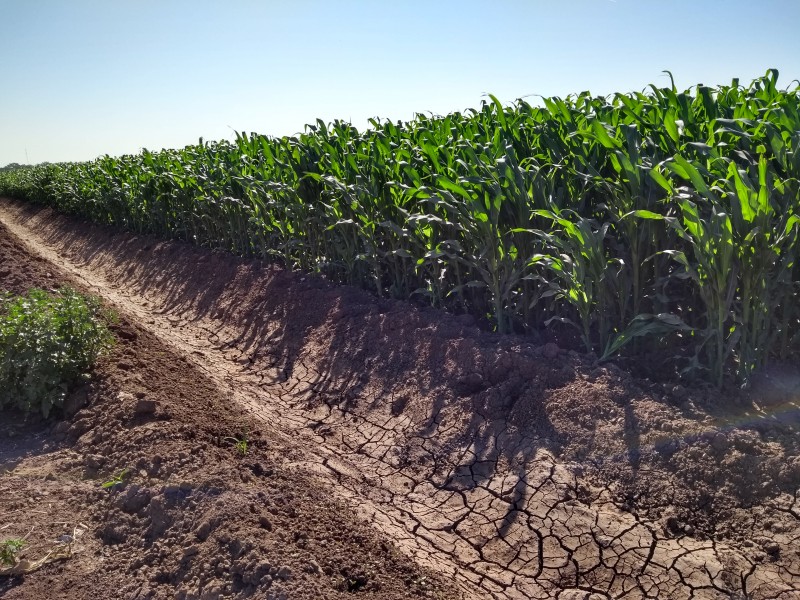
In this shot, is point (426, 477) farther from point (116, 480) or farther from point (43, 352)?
point (43, 352)

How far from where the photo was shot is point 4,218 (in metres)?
19.5

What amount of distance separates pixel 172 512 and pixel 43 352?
5.65 feet

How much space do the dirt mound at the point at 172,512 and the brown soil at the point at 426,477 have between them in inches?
0.5

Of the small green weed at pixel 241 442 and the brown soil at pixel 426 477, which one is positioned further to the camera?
the small green weed at pixel 241 442

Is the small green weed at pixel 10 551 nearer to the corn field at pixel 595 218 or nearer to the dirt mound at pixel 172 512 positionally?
the dirt mound at pixel 172 512

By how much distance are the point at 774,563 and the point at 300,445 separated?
2.42 meters

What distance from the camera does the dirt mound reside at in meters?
2.76

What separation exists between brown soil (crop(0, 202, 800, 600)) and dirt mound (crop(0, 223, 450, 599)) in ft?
0.04

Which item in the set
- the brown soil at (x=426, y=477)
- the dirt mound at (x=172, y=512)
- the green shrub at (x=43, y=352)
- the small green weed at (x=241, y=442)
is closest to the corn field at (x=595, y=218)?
the brown soil at (x=426, y=477)

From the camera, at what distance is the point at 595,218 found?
4508mm

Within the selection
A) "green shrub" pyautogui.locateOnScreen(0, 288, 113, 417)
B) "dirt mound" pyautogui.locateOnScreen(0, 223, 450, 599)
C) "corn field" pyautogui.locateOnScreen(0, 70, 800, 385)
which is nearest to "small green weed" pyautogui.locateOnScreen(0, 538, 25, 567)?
"dirt mound" pyautogui.locateOnScreen(0, 223, 450, 599)

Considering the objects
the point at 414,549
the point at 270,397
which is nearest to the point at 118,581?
the point at 414,549

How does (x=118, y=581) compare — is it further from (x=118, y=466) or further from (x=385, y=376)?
(x=385, y=376)

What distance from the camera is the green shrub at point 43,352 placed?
4.30 m
